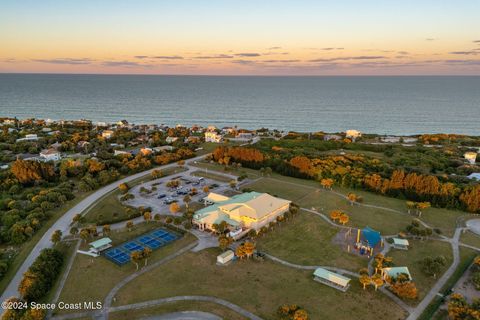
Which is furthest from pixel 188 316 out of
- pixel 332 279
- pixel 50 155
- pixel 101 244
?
pixel 50 155

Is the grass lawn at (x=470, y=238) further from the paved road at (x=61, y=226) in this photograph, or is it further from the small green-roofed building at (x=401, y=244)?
the paved road at (x=61, y=226)

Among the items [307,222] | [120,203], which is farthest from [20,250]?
[307,222]

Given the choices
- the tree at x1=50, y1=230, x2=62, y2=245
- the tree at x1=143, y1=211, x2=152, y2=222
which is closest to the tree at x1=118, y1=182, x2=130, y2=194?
the tree at x1=143, y1=211, x2=152, y2=222

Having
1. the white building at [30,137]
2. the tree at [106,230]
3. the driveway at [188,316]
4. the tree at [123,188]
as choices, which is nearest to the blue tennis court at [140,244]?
the tree at [106,230]

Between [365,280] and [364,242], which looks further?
[364,242]

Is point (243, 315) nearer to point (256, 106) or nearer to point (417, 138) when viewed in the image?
point (417, 138)

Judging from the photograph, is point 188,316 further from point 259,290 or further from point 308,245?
point 308,245
